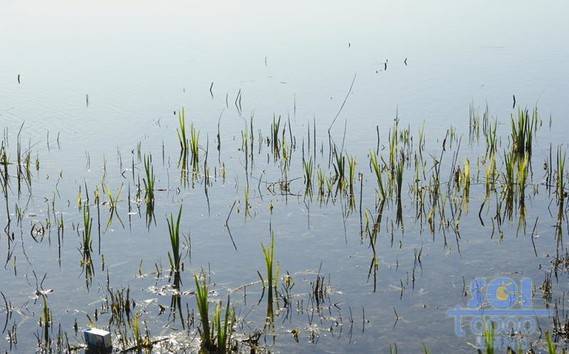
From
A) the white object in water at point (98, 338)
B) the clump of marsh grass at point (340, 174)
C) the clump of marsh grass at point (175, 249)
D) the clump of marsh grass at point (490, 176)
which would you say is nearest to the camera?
the white object in water at point (98, 338)

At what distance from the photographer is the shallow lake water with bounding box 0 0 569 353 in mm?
5918

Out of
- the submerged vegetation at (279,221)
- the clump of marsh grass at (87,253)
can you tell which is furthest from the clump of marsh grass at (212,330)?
the clump of marsh grass at (87,253)

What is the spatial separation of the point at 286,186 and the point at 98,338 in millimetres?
3653

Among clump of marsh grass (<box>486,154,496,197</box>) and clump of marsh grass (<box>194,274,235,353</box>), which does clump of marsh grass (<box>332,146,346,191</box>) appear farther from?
clump of marsh grass (<box>194,274,235,353</box>)

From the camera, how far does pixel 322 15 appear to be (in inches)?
813

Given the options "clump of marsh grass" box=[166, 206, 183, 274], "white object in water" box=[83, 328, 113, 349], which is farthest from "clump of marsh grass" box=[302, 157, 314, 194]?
"white object in water" box=[83, 328, 113, 349]

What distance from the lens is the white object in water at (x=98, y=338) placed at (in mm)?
5215

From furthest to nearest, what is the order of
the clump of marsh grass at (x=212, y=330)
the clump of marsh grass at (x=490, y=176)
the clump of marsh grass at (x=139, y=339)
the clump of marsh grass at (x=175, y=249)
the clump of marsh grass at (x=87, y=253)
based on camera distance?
the clump of marsh grass at (x=490, y=176), the clump of marsh grass at (x=87, y=253), the clump of marsh grass at (x=175, y=249), the clump of marsh grass at (x=139, y=339), the clump of marsh grass at (x=212, y=330)

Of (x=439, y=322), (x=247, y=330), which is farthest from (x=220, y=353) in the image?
(x=439, y=322)

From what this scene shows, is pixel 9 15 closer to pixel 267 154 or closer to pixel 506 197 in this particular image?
pixel 267 154

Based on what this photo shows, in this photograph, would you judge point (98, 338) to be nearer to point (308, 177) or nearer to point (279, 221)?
point (279, 221)

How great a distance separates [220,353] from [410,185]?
3.83 meters
